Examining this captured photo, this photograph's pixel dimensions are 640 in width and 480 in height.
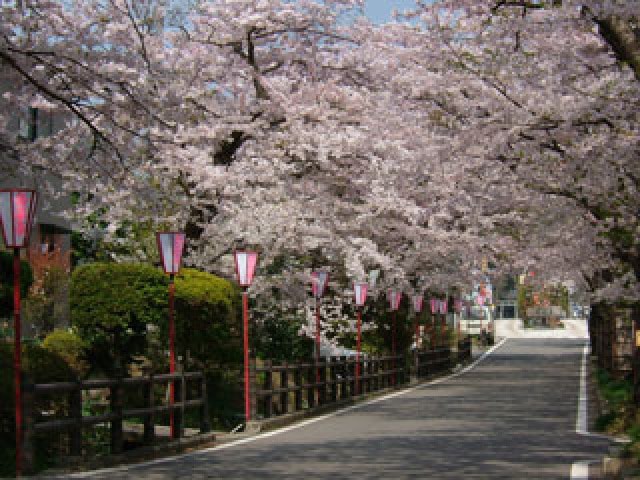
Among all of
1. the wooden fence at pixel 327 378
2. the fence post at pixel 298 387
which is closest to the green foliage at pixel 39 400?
the wooden fence at pixel 327 378

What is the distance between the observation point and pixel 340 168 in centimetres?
2456

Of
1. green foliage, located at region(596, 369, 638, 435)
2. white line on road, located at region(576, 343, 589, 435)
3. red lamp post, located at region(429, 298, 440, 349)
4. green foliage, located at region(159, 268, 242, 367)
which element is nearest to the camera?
green foliage, located at region(596, 369, 638, 435)

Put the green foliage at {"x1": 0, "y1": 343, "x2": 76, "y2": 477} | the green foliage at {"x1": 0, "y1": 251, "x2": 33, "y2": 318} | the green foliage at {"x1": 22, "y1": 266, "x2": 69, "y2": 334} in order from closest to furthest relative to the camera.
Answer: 1. the green foliage at {"x1": 0, "y1": 343, "x2": 76, "y2": 477}
2. the green foliage at {"x1": 0, "y1": 251, "x2": 33, "y2": 318}
3. the green foliage at {"x1": 22, "y1": 266, "x2": 69, "y2": 334}

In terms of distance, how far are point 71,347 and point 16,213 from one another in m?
7.42

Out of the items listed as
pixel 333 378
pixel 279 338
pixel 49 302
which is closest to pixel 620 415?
pixel 333 378

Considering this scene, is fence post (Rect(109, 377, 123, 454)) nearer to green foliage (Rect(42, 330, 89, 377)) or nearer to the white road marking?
green foliage (Rect(42, 330, 89, 377))

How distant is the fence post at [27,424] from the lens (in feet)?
38.7

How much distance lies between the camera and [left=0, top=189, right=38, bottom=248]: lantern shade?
1218 centimetres

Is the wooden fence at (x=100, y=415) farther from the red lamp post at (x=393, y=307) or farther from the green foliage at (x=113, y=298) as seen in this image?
the red lamp post at (x=393, y=307)

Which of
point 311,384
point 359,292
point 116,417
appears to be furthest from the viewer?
point 359,292

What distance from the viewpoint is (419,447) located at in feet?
48.2

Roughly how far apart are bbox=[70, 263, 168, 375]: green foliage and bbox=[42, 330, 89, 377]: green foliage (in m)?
0.19

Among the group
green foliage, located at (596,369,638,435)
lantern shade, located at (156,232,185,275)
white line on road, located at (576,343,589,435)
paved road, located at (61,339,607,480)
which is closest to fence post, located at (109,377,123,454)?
paved road, located at (61,339,607,480)

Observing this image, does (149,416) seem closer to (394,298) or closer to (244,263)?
(244,263)
